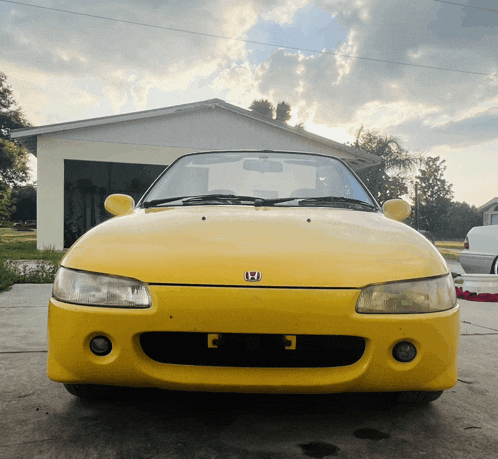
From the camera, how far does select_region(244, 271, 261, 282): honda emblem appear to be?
1.84m

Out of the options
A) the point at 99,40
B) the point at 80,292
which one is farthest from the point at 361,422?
the point at 99,40

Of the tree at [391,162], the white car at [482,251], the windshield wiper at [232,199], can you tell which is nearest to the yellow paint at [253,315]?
the windshield wiper at [232,199]

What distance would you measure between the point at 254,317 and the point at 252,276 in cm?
15

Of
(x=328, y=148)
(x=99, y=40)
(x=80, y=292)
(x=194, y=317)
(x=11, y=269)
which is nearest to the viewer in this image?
(x=194, y=317)

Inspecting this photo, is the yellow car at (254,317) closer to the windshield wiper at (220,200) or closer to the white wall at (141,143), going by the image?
the windshield wiper at (220,200)

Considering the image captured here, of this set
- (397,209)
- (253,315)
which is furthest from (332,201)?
(253,315)

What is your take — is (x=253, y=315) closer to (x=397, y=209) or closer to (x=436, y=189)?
(x=397, y=209)

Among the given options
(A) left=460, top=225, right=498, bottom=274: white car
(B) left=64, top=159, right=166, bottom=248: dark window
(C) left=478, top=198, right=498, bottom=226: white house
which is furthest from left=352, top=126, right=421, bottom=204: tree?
(A) left=460, top=225, right=498, bottom=274: white car

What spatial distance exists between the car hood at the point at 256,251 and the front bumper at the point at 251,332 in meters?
0.06

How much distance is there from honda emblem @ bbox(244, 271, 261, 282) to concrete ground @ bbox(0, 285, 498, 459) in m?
0.59

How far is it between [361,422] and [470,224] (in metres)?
58.6

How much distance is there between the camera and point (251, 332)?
5.84 feet

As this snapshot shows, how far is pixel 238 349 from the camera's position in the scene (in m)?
1.83

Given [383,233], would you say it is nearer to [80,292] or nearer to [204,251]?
[204,251]
